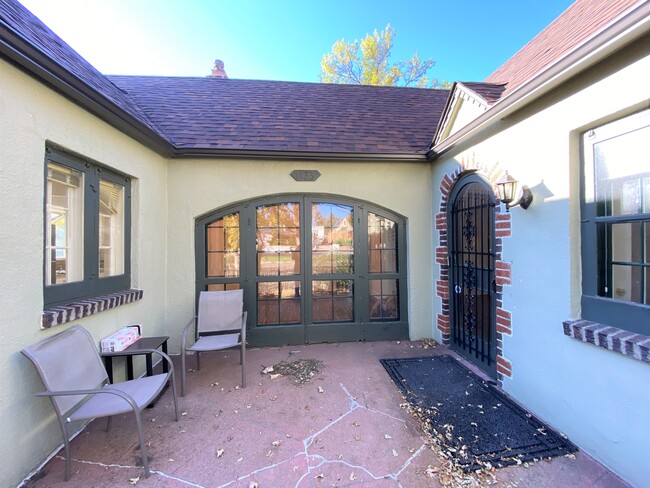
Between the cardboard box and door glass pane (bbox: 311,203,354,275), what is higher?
door glass pane (bbox: 311,203,354,275)

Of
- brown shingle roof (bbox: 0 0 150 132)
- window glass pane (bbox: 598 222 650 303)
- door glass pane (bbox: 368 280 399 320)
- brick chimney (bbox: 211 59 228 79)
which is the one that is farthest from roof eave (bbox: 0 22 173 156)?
brick chimney (bbox: 211 59 228 79)

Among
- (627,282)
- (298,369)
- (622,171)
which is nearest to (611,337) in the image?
(627,282)

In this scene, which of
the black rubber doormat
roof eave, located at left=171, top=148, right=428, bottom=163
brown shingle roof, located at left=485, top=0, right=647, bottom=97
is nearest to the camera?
the black rubber doormat

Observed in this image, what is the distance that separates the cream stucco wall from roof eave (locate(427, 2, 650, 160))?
0.10 m

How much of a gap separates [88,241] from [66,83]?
1357 mm

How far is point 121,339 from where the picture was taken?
282cm

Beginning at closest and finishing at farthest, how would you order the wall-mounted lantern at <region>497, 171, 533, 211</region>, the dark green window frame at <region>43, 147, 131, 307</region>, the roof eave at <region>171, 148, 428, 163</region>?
the dark green window frame at <region>43, 147, 131, 307</region> < the wall-mounted lantern at <region>497, 171, 533, 211</region> < the roof eave at <region>171, 148, 428, 163</region>

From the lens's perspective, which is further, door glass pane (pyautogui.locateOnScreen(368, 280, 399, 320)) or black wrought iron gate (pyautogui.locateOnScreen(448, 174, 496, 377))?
door glass pane (pyautogui.locateOnScreen(368, 280, 399, 320))

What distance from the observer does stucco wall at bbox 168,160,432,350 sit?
4.08m

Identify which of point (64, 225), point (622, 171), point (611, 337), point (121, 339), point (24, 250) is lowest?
point (121, 339)

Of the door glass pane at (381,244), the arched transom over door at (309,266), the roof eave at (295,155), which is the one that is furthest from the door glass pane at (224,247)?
the door glass pane at (381,244)

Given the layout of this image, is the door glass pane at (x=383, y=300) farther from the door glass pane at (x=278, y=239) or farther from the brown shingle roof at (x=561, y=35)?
the brown shingle roof at (x=561, y=35)

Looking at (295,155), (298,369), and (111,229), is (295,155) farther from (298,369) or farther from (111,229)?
(298,369)

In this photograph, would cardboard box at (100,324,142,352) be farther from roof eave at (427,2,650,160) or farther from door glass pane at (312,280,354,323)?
roof eave at (427,2,650,160)
